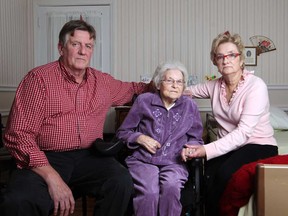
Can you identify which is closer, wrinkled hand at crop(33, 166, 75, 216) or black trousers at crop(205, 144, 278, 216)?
wrinkled hand at crop(33, 166, 75, 216)

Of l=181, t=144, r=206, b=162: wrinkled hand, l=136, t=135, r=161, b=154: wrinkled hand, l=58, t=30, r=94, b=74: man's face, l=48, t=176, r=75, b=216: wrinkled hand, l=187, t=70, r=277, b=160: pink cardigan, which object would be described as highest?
l=58, t=30, r=94, b=74: man's face

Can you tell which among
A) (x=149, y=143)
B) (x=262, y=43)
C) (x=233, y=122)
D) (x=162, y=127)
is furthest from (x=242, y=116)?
(x=262, y=43)

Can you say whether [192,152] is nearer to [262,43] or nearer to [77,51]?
[77,51]

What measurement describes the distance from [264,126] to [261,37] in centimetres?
256

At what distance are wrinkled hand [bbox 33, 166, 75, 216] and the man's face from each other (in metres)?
0.63

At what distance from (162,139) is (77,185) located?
0.57 meters

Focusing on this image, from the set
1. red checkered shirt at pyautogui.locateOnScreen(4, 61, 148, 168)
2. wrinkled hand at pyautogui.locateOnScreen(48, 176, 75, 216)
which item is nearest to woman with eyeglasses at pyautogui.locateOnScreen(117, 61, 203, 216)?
red checkered shirt at pyautogui.locateOnScreen(4, 61, 148, 168)

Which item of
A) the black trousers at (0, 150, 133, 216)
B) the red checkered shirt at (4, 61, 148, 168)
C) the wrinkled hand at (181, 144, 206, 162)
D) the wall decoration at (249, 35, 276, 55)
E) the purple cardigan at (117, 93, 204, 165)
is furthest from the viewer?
the wall decoration at (249, 35, 276, 55)

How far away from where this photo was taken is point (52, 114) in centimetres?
193

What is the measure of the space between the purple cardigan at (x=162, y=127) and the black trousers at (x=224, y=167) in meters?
0.20

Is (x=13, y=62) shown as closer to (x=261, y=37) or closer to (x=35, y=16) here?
(x=35, y=16)

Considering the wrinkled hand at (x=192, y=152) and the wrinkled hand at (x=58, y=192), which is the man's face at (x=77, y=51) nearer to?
the wrinkled hand at (x=58, y=192)

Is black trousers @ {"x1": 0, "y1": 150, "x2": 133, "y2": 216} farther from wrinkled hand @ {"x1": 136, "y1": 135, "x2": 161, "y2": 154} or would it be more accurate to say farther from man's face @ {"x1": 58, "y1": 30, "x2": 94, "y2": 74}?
man's face @ {"x1": 58, "y1": 30, "x2": 94, "y2": 74}

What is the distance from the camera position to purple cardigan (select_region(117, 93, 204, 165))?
2.08 metres
